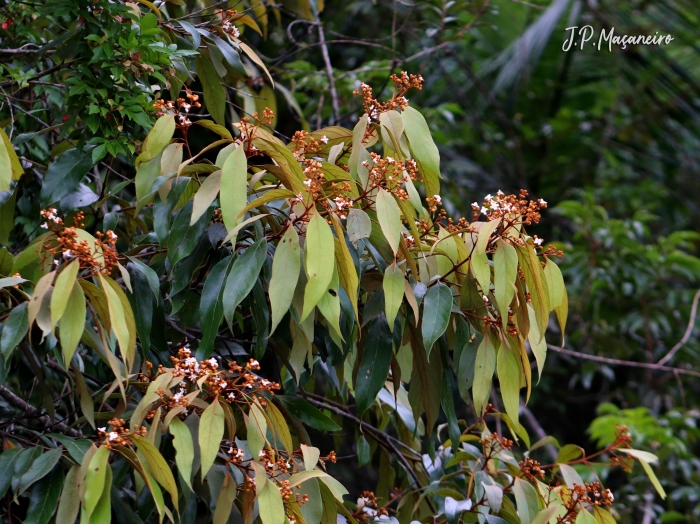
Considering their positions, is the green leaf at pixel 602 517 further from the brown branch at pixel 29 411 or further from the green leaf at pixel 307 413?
the brown branch at pixel 29 411

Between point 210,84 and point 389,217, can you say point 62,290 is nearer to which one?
point 389,217

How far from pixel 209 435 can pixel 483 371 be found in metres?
0.43

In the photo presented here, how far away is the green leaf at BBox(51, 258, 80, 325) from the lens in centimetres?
76

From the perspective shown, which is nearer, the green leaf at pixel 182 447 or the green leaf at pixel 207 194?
the green leaf at pixel 182 447

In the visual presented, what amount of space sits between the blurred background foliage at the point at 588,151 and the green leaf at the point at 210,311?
4.63 ft

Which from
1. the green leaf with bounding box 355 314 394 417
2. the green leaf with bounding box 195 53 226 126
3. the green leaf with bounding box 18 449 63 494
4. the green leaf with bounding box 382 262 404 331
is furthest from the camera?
the green leaf with bounding box 195 53 226 126

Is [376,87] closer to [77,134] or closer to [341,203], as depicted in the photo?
[77,134]

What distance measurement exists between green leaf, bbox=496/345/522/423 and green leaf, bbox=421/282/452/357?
0.40 feet

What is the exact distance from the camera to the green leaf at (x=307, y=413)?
3.86 ft

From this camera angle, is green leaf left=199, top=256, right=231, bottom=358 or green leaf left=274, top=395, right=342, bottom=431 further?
green leaf left=274, top=395, right=342, bottom=431

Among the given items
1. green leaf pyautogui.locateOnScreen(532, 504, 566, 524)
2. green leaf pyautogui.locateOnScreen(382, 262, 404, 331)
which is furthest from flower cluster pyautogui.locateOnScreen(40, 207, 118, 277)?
green leaf pyautogui.locateOnScreen(532, 504, 566, 524)

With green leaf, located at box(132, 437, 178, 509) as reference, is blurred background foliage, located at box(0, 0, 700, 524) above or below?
below

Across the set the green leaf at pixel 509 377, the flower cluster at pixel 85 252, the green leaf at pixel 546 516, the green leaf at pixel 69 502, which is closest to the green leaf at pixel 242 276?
the flower cluster at pixel 85 252

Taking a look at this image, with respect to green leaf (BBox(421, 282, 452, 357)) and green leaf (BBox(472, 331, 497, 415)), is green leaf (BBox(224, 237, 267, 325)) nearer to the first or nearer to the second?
green leaf (BBox(421, 282, 452, 357))
